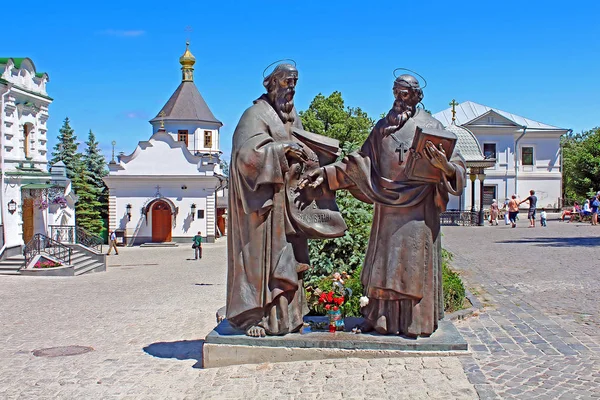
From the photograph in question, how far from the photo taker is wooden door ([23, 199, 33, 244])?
27.8 m

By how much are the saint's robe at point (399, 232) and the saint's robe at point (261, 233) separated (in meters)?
0.68

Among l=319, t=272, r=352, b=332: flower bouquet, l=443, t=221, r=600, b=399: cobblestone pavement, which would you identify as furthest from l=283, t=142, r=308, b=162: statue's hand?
l=443, t=221, r=600, b=399: cobblestone pavement

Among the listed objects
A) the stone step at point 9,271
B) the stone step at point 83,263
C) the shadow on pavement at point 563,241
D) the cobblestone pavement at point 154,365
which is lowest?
the stone step at point 9,271

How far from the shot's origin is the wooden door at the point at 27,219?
2783 centimetres

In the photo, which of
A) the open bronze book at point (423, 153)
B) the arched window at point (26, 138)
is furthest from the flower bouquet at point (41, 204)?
the open bronze book at point (423, 153)

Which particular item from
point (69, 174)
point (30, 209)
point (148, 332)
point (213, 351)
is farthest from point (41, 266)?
point (69, 174)

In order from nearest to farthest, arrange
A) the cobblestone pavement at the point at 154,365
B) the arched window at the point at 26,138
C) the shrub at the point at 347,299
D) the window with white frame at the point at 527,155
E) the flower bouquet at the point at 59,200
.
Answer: the cobblestone pavement at the point at 154,365 < the shrub at the point at 347,299 < the arched window at the point at 26,138 < the flower bouquet at the point at 59,200 < the window with white frame at the point at 527,155

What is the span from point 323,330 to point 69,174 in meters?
41.9

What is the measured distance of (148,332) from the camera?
416 inches

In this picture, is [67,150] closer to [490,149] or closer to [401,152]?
[490,149]

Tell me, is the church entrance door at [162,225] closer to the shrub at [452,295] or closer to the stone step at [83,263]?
the stone step at [83,263]

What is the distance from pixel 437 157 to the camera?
21.4ft

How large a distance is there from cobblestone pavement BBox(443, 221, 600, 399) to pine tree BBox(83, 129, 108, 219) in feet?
107

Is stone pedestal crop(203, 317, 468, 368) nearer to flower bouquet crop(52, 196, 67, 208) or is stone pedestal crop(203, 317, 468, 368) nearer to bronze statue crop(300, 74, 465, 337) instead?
bronze statue crop(300, 74, 465, 337)
